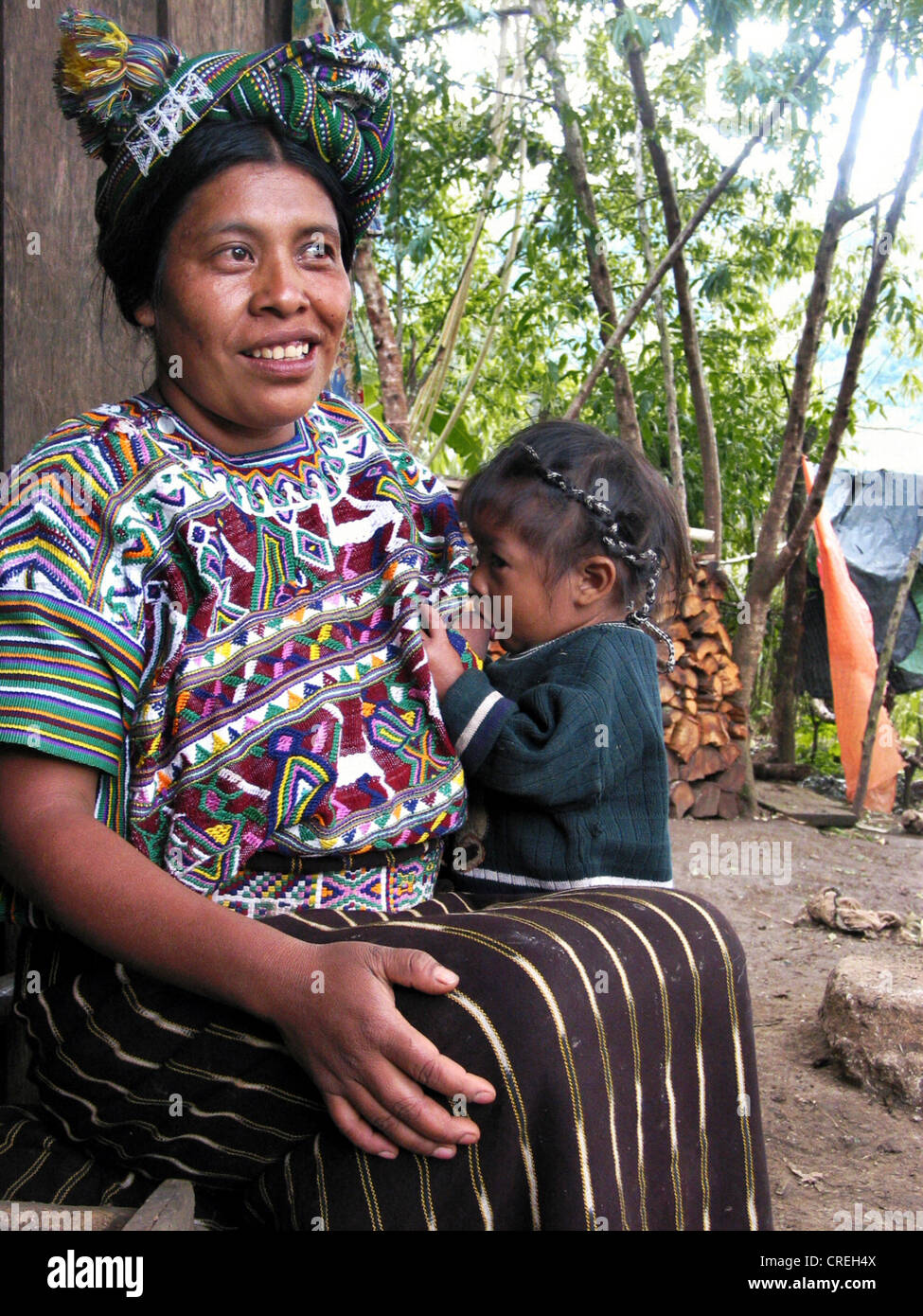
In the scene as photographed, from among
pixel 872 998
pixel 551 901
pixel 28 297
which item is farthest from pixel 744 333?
pixel 551 901

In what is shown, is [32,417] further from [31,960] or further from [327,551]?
[31,960]

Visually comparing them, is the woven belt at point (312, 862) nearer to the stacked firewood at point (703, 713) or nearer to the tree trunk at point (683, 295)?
the tree trunk at point (683, 295)

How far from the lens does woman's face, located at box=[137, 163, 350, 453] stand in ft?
4.92

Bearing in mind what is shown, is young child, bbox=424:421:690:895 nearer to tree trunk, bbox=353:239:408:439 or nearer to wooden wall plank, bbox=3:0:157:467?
Answer: wooden wall plank, bbox=3:0:157:467

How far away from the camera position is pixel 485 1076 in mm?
1155

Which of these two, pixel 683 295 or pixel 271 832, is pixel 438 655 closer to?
pixel 271 832

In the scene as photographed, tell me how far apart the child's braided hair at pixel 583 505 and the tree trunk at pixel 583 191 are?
3475mm

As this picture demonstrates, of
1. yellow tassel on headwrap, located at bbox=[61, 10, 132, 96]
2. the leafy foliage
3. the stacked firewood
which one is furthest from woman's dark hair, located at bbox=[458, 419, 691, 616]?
the stacked firewood

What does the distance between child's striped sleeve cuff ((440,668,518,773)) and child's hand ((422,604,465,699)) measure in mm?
16

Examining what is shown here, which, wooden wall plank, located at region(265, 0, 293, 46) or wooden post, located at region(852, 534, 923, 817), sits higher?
wooden wall plank, located at region(265, 0, 293, 46)

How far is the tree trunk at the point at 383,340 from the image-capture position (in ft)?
11.9

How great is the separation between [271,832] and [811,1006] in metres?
2.78

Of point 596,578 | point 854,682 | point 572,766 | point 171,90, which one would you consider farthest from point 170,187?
point 854,682

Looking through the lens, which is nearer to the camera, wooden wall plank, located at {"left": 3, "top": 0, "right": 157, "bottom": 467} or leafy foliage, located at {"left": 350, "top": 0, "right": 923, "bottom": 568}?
wooden wall plank, located at {"left": 3, "top": 0, "right": 157, "bottom": 467}
